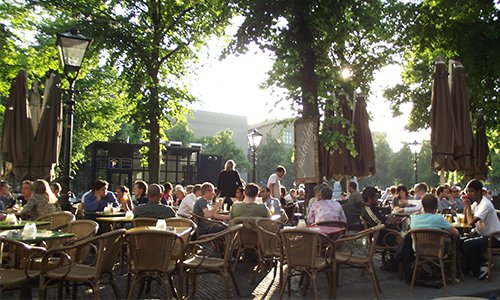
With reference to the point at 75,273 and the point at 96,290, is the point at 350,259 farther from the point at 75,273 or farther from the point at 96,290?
the point at 75,273

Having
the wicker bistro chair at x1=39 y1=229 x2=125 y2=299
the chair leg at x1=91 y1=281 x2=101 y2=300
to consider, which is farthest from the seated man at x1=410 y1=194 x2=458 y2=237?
the chair leg at x1=91 y1=281 x2=101 y2=300

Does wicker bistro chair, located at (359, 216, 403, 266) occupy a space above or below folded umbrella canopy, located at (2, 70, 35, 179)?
below

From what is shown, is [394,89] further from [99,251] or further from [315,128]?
[99,251]

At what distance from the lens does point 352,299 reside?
6082mm

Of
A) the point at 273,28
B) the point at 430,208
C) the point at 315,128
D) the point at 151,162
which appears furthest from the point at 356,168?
the point at 151,162

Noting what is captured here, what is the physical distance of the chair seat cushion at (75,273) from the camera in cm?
478

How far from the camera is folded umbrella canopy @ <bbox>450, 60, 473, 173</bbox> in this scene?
841 centimetres

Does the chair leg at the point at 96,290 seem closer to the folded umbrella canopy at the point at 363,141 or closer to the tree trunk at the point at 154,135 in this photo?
the folded umbrella canopy at the point at 363,141

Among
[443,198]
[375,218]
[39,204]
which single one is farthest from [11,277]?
[443,198]

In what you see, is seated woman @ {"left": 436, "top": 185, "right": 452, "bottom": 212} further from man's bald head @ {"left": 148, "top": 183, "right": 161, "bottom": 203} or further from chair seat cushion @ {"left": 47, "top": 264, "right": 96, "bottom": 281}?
chair seat cushion @ {"left": 47, "top": 264, "right": 96, "bottom": 281}

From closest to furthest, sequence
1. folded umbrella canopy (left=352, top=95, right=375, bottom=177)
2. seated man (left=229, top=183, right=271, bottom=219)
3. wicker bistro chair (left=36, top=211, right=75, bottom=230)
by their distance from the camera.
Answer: wicker bistro chair (left=36, top=211, right=75, bottom=230)
seated man (left=229, top=183, right=271, bottom=219)
folded umbrella canopy (left=352, top=95, right=375, bottom=177)

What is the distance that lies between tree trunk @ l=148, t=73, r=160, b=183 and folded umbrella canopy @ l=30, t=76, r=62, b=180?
249 inches

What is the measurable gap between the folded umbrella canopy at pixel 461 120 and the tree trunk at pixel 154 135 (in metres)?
9.87

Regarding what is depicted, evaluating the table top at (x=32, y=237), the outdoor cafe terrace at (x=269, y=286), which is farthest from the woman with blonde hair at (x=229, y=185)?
the table top at (x=32, y=237)
